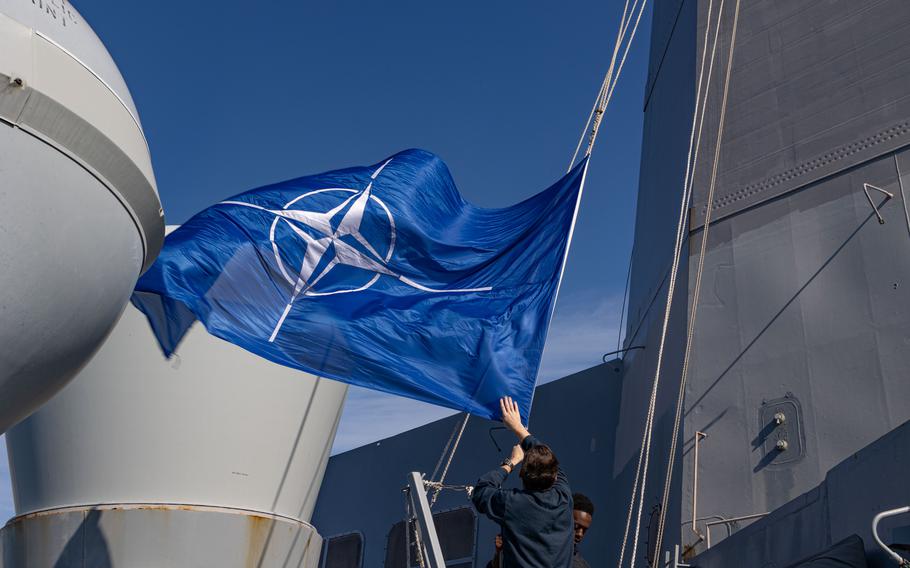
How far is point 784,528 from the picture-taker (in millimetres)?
4645

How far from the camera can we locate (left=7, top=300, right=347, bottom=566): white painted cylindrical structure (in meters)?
5.73

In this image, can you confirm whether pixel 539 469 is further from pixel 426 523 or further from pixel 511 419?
pixel 511 419

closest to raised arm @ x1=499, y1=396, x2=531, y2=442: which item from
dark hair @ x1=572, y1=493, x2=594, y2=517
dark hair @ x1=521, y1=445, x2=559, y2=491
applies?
dark hair @ x1=521, y1=445, x2=559, y2=491

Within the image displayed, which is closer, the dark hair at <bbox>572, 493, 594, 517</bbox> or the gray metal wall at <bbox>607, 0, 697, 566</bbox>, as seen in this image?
the dark hair at <bbox>572, 493, 594, 517</bbox>

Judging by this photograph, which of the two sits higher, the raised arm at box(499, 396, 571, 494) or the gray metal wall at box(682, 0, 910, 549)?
the gray metal wall at box(682, 0, 910, 549)

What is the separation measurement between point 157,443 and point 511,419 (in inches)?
119

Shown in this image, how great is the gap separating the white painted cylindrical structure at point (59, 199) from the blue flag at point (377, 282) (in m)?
2.11

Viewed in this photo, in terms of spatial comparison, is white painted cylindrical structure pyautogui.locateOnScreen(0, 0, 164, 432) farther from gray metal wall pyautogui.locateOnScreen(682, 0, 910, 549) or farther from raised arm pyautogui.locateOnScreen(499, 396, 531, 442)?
gray metal wall pyautogui.locateOnScreen(682, 0, 910, 549)

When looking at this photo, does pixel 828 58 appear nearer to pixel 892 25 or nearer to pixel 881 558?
pixel 892 25

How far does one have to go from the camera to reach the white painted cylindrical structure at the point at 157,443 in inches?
226

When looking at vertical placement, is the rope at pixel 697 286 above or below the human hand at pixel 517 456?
above

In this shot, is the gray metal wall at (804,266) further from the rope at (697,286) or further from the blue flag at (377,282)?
the blue flag at (377,282)

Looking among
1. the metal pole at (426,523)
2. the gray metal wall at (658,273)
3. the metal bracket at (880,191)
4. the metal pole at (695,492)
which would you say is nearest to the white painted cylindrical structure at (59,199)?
the metal pole at (426,523)

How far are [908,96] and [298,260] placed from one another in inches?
179
